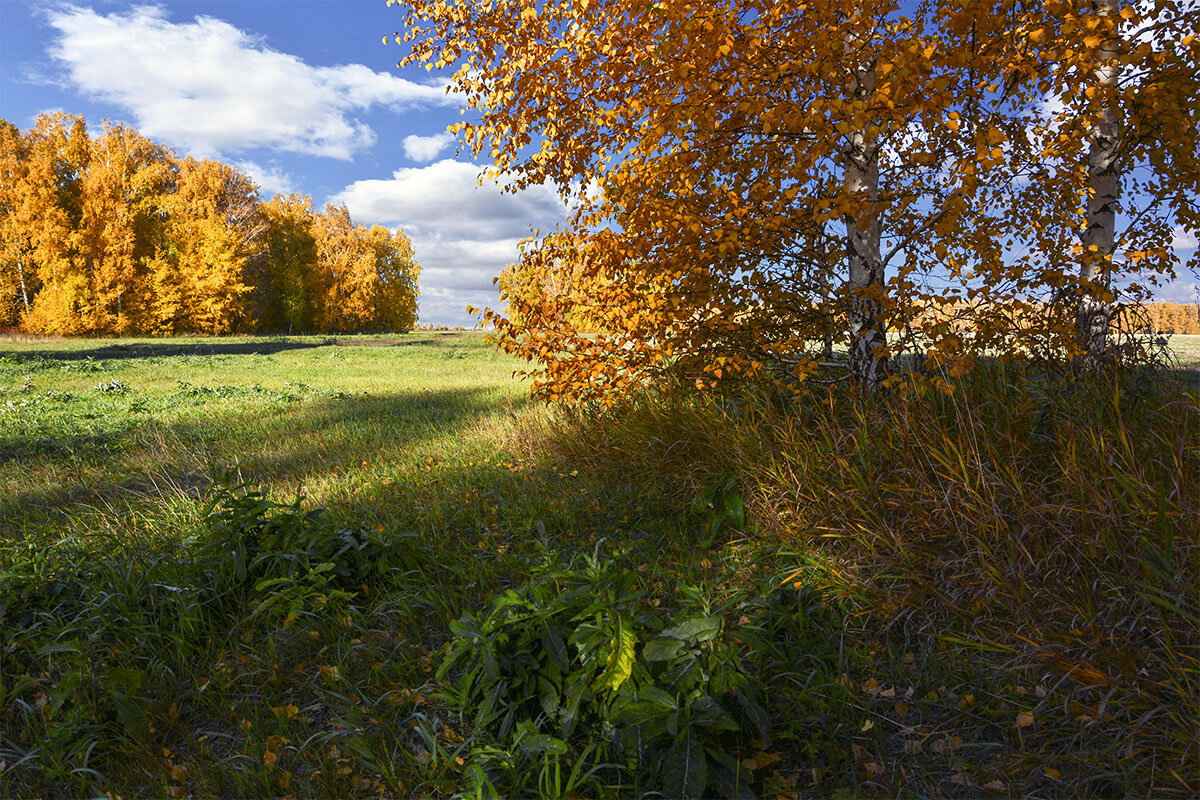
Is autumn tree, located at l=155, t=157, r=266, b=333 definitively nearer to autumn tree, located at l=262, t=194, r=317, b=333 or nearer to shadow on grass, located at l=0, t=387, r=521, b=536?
autumn tree, located at l=262, t=194, r=317, b=333

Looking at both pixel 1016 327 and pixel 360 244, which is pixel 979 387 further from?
pixel 360 244

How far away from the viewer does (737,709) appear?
2277 mm

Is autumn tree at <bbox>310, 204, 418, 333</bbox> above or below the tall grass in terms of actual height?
above

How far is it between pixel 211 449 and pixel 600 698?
6927 mm

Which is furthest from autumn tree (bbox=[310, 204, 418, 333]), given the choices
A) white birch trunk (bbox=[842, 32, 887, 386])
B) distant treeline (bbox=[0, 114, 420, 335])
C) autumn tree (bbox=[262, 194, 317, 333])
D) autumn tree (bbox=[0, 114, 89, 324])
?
white birch trunk (bbox=[842, 32, 887, 386])

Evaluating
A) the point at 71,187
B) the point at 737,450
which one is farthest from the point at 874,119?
the point at 71,187

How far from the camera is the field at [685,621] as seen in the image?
7.27 ft

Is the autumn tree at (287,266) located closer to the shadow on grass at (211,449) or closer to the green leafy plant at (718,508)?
the shadow on grass at (211,449)

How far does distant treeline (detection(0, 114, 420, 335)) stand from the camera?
31.6m

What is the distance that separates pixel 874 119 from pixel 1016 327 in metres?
1.99

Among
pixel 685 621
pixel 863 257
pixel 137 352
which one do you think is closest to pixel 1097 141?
pixel 863 257

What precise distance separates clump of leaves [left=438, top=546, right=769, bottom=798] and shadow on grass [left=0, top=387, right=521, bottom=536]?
3263 mm

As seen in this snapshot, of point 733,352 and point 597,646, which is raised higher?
point 733,352

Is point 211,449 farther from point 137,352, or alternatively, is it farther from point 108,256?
point 108,256
